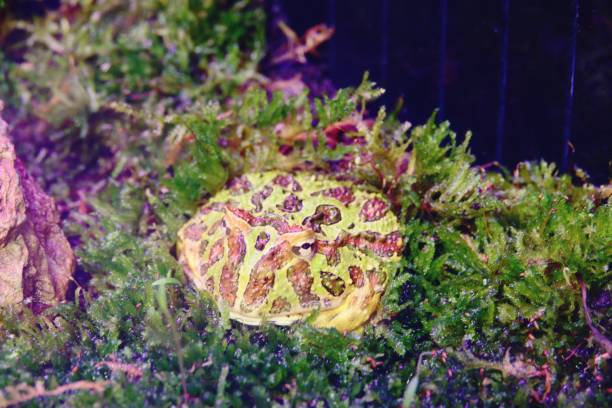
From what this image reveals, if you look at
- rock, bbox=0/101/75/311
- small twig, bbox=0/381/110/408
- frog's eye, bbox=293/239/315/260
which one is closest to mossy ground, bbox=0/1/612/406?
small twig, bbox=0/381/110/408

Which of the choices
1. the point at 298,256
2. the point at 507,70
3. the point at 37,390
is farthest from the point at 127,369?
the point at 507,70

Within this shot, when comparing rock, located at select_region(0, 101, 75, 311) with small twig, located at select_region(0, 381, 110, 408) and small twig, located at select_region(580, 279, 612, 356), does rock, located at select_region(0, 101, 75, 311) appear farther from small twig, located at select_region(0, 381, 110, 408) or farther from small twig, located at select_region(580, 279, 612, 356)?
small twig, located at select_region(580, 279, 612, 356)

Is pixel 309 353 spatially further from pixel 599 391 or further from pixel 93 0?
pixel 93 0

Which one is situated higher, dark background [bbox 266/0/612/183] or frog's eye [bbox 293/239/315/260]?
dark background [bbox 266/0/612/183]

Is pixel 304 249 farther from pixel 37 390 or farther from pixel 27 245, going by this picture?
pixel 27 245

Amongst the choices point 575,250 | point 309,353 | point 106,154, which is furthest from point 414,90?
point 106,154

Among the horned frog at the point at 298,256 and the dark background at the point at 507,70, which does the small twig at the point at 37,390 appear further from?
the dark background at the point at 507,70
